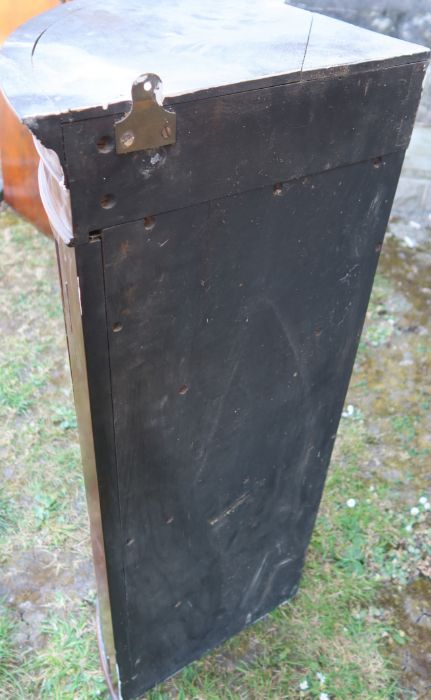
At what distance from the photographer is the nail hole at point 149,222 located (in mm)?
1093

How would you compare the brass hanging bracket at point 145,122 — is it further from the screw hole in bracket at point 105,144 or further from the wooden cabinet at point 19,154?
the wooden cabinet at point 19,154

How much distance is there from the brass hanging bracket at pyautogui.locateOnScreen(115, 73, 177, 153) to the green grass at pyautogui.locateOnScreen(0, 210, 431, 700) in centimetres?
162

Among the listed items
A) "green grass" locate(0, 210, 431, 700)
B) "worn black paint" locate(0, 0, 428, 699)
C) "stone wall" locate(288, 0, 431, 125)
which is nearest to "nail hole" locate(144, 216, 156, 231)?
"worn black paint" locate(0, 0, 428, 699)

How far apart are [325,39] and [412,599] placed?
182cm

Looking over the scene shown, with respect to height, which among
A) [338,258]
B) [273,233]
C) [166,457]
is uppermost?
[273,233]

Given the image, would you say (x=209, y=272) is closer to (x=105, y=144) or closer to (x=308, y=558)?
(x=105, y=144)

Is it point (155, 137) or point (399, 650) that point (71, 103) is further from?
point (399, 650)

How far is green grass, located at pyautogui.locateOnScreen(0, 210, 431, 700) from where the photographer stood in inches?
80.5

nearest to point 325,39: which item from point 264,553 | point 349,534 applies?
point 264,553

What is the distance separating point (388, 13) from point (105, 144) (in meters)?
3.17

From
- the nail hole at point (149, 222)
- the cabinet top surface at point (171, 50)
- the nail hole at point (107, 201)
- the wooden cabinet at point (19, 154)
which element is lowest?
the wooden cabinet at point (19, 154)

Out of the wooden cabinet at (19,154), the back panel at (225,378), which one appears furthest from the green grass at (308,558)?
the wooden cabinet at (19,154)

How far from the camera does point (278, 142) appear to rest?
3.85ft

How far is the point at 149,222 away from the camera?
3.60 feet
